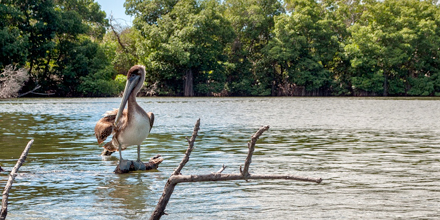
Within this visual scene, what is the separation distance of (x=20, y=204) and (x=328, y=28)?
214 ft

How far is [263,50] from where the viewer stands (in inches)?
2729

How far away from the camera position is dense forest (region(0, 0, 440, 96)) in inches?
2559

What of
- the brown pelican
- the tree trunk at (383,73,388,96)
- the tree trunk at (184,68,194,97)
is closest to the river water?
the brown pelican

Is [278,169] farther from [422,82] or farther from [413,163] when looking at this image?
[422,82]

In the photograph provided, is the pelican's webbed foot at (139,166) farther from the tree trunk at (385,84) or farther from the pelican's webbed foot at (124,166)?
the tree trunk at (385,84)

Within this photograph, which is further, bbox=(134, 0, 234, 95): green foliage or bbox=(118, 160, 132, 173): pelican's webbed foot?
bbox=(134, 0, 234, 95): green foliage

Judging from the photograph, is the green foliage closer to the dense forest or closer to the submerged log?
A: the dense forest

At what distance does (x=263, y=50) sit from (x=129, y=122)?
6146cm

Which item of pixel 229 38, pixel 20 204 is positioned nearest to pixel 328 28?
pixel 229 38

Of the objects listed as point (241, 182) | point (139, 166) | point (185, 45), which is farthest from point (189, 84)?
point (241, 182)

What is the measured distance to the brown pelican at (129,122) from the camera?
8539mm

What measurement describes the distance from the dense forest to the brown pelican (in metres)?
52.5

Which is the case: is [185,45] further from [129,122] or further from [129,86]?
[129,122]

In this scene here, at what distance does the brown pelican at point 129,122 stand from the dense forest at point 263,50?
52534mm
